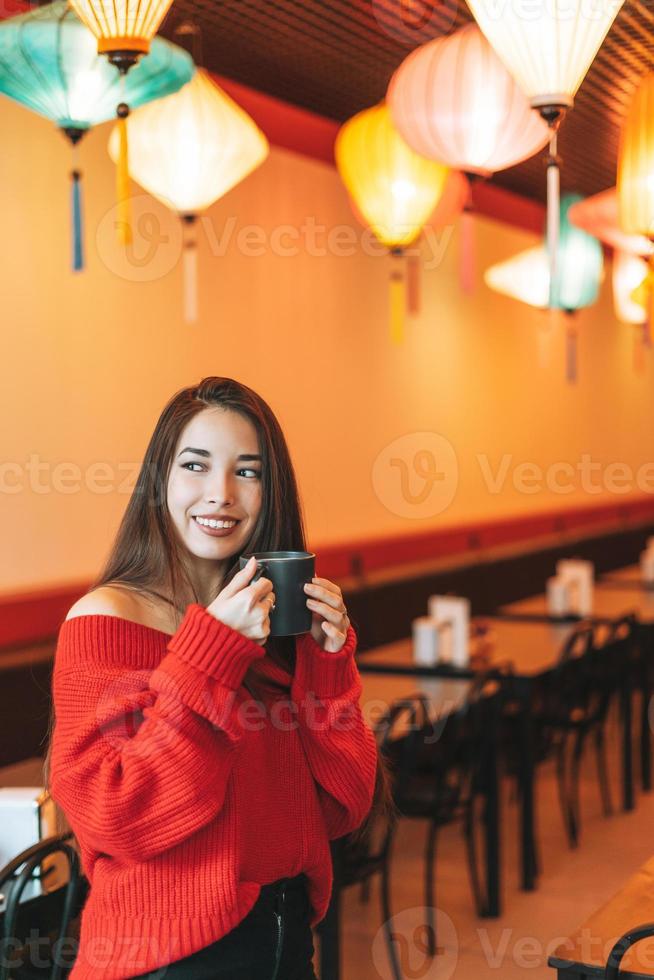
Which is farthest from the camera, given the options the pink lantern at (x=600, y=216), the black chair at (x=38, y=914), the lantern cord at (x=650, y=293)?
the pink lantern at (x=600, y=216)

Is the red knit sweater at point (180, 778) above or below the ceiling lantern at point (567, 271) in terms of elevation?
below

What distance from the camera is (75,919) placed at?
2.25 meters

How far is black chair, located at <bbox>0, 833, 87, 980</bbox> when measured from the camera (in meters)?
2.01

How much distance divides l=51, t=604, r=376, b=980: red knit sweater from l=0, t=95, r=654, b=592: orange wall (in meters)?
2.86

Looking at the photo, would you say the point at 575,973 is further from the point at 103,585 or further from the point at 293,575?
the point at 103,585

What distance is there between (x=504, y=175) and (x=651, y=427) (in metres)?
3.87

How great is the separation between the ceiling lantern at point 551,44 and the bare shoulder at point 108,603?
3.97 ft

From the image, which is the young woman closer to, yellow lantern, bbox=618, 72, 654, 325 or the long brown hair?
the long brown hair

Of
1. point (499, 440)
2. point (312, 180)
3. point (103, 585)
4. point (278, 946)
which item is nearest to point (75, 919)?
point (278, 946)

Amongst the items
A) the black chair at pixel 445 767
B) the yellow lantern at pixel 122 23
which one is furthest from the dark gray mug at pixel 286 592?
the black chair at pixel 445 767

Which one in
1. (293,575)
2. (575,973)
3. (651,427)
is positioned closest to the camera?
(293,575)

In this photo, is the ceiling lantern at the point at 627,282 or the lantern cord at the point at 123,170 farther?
the ceiling lantern at the point at 627,282

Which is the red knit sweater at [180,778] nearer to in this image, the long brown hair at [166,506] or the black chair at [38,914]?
the long brown hair at [166,506]

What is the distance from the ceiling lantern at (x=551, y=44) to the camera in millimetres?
2324
